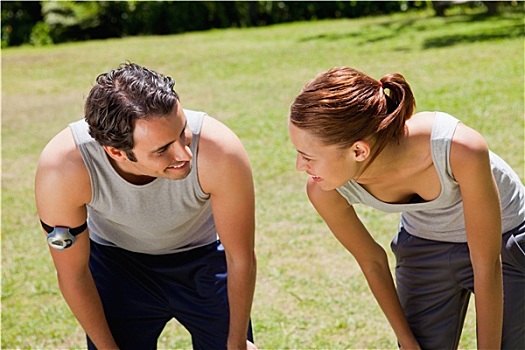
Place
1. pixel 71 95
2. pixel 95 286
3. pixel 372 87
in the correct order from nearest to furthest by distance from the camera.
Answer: pixel 372 87, pixel 95 286, pixel 71 95

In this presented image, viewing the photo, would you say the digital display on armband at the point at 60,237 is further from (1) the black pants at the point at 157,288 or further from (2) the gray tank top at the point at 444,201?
(2) the gray tank top at the point at 444,201

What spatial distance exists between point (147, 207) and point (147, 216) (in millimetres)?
36

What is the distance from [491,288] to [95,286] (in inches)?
56.2

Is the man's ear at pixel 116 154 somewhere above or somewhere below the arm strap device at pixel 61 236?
above

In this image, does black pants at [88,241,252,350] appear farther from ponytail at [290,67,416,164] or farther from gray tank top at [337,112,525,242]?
ponytail at [290,67,416,164]

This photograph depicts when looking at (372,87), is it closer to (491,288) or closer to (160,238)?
(491,288)

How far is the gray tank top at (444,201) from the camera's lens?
251cm

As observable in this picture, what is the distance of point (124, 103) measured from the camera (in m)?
2.57

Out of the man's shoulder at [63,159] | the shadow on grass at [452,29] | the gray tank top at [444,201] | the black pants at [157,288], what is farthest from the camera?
the shadow on grass at [452,29]

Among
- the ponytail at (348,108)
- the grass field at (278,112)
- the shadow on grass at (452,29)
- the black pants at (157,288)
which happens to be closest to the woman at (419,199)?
the ponytail at (348,108)

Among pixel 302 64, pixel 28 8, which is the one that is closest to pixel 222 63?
pixel 302 64

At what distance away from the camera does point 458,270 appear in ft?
9.46

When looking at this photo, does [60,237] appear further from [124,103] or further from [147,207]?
[124,103]

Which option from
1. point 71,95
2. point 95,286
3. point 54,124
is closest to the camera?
point 95,286
